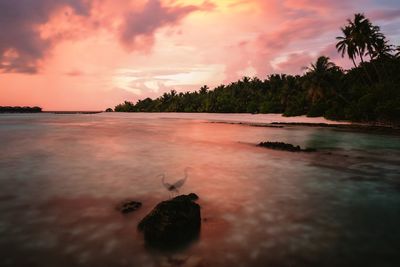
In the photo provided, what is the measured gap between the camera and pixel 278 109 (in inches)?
2557

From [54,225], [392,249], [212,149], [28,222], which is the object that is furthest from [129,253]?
[212,149]

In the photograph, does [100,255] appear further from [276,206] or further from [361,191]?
[361,191]

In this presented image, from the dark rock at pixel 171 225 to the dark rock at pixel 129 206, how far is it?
1378 mm

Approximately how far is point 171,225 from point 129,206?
2.37 meters

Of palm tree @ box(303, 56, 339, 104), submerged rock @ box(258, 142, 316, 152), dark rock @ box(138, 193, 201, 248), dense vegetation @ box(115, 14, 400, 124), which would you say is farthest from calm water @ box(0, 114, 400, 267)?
palm tree @ box(303, 56, 339, 104)

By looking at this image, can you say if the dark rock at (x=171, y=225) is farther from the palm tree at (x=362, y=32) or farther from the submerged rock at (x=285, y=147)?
the palm tree at (x=362, y=32)

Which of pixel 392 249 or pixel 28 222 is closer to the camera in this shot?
pixel 392 249

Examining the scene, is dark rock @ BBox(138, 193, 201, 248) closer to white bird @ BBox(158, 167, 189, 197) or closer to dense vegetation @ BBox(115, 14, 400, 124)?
white bird @ BBox(158, 167, 189, 197)

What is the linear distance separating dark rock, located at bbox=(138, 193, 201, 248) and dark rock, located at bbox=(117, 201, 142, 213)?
1378 mm

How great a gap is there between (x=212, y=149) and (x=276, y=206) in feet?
42.0

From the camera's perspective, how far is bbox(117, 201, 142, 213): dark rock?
7562mm

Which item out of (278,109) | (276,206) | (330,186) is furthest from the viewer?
(278,109)

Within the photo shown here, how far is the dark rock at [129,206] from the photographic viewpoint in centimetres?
756

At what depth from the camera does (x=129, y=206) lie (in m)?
7.79
